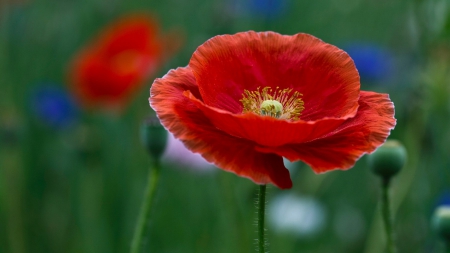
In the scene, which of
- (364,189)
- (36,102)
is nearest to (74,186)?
(36,102)

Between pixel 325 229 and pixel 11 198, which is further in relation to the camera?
pixel 325 229

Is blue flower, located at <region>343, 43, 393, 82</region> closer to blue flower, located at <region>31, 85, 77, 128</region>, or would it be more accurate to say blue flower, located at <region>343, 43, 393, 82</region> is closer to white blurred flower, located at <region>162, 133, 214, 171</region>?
white blurred flower, located at <region>162, 133, 214, 171</region>

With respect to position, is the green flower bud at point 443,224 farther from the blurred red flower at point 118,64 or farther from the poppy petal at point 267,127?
the blurred red flower at point 118,64

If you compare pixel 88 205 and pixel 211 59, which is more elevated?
pixel 211 59

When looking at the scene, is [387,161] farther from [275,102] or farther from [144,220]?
[144,220]

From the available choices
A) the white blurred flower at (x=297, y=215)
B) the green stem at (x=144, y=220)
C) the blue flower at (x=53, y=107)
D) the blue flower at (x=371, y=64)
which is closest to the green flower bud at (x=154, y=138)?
the green stem at (x=144, y=220)

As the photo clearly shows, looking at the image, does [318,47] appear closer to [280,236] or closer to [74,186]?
[280,236]

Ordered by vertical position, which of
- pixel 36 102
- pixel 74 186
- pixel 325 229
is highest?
pixel 36 102
